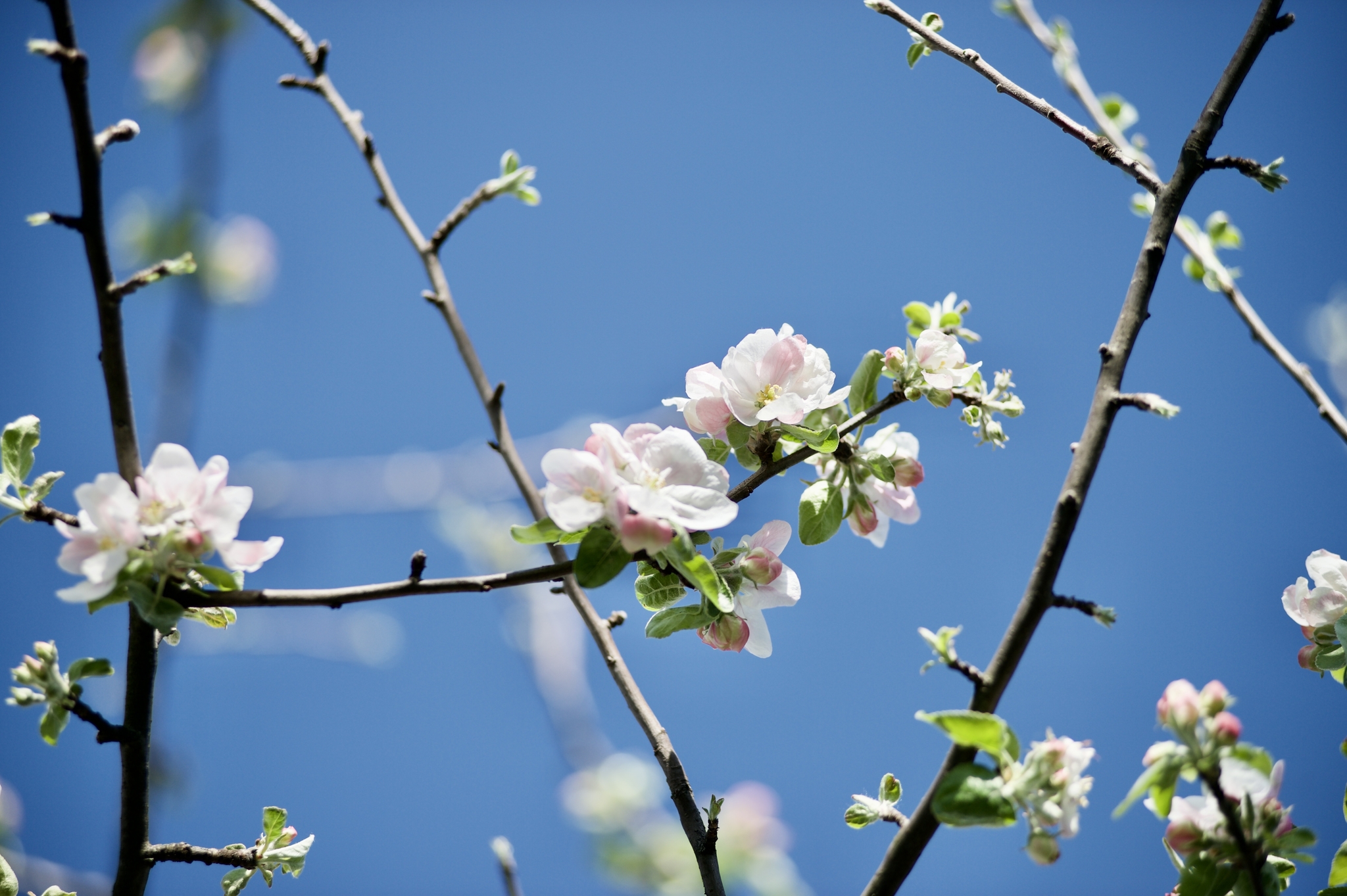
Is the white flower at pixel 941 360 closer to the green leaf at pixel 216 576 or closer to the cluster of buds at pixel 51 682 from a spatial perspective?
the green leaf at pixel 216 576

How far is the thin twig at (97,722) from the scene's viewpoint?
2.56 feet

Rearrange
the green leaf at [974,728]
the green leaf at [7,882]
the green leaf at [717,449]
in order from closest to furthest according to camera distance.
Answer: the green leaf at [974,728] → the green leaf at [7,882] → the green leaf at [717,449]

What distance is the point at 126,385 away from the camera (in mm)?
798

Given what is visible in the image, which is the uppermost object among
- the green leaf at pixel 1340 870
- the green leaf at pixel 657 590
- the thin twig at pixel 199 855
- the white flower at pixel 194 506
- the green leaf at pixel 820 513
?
the green leaf at pixel 820 513

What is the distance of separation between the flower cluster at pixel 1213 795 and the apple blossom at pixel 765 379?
1.45ft

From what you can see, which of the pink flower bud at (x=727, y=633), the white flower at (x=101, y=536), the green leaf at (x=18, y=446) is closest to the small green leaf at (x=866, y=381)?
the pink flower bud at (x=727, y=633)

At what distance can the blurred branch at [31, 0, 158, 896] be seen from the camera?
0.76m

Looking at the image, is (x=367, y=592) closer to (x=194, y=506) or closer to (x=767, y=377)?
(x=194, y=506)

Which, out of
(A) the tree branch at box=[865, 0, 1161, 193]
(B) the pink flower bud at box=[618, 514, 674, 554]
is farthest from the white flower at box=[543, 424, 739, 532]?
(A) the tree branch at box=[865, 0, 1161, 193]

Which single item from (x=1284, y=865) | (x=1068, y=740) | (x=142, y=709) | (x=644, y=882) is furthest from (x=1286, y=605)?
(x=644, y=882)

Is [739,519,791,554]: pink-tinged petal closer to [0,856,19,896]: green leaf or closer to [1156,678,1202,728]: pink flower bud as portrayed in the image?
[1156,678,1202,728]: pink flower bud

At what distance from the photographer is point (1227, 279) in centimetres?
135

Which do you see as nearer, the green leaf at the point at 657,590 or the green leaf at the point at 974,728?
the green leaf at the point at 974,728

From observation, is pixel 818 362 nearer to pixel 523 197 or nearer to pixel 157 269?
pixel 523 197
